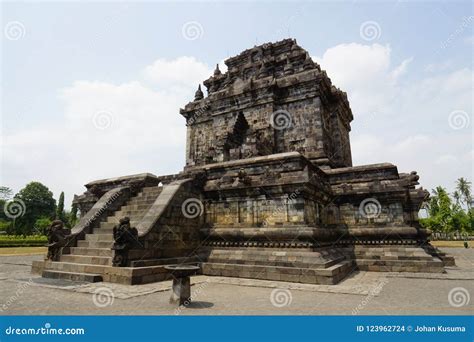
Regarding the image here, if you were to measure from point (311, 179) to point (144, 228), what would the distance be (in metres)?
5.87

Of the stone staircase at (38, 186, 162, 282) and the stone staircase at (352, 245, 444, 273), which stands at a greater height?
the stone staircase at (38, 186, 162, 282)

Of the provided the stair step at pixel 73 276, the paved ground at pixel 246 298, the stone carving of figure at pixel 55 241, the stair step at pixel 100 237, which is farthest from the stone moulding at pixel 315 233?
the stone carving of figure at pixel 55 241

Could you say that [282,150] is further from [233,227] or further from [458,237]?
[458,237]

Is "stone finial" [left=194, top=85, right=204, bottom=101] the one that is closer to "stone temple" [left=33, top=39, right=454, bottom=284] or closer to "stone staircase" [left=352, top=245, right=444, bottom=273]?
"stone temple" [left=33, top=39, right=454, bottom=284]

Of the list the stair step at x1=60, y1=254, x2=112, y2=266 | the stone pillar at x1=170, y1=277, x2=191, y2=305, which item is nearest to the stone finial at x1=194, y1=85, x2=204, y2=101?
the stair step at x1=60, y1=254, x2=112, y2=266

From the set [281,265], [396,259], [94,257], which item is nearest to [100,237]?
[94,257]

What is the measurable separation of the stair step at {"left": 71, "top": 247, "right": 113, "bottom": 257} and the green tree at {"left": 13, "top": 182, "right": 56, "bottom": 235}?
53335 millimetres

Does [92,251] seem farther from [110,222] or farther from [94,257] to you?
[110,222]

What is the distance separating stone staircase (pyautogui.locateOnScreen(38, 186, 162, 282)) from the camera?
868cm

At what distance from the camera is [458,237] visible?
6047 cm

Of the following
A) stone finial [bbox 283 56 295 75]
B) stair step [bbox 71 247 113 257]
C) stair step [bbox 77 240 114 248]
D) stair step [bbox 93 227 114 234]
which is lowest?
stair step [bbox 71 247 113 257]

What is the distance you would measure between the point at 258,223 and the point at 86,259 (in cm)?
587

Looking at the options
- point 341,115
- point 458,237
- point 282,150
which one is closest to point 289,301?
point 282,150

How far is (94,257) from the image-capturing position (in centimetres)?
958
